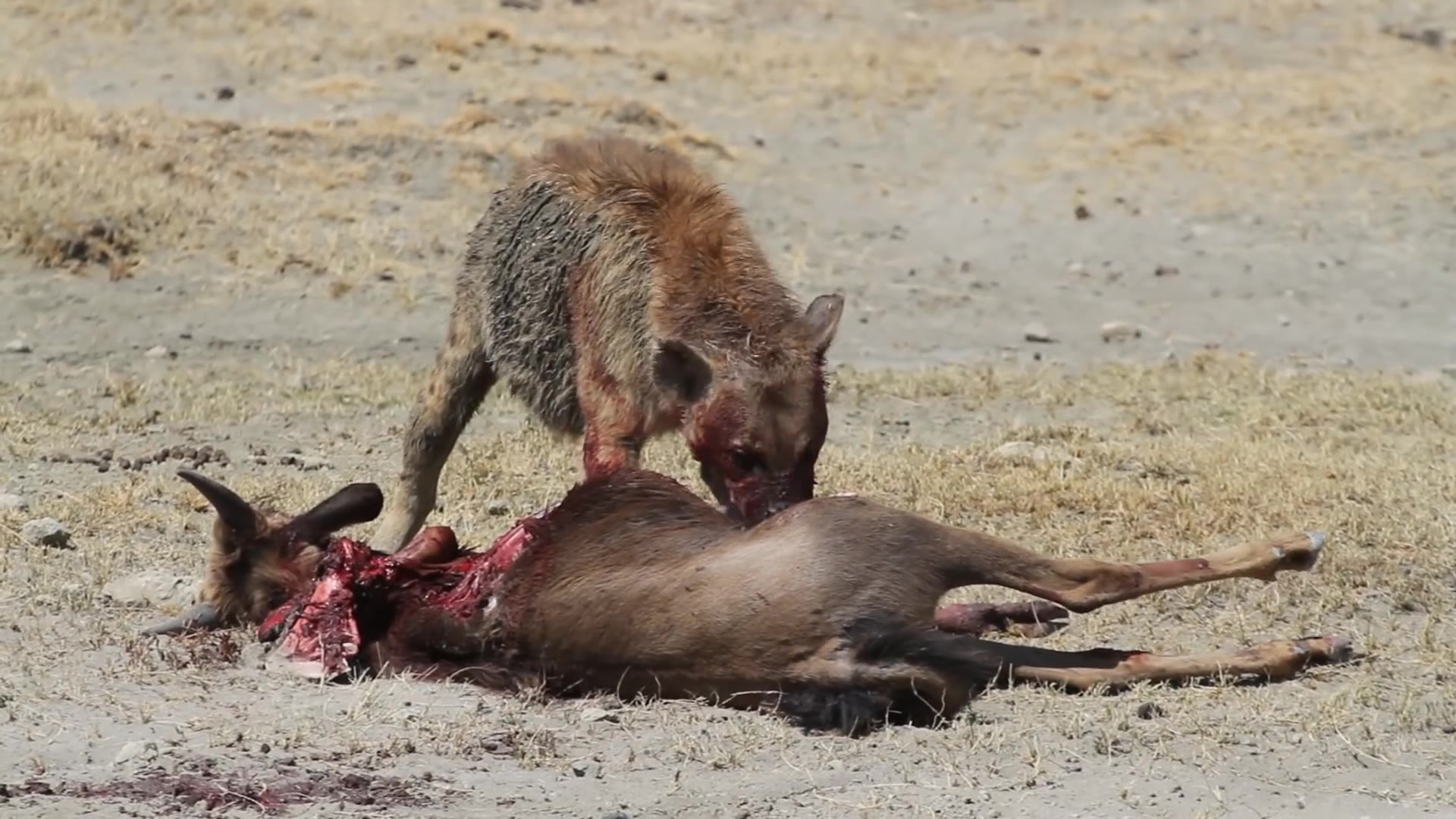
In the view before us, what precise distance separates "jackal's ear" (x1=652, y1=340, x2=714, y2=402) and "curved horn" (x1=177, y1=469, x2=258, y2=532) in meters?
1.34

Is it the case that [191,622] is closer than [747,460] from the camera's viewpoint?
Yes

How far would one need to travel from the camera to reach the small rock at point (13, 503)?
759 centimetres

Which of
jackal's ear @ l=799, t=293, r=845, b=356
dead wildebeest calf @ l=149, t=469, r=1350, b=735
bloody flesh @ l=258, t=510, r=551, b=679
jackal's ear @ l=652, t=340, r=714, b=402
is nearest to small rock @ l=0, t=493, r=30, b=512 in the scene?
dead wildebeest calf @ l=149, t=469, r=1350, b=735

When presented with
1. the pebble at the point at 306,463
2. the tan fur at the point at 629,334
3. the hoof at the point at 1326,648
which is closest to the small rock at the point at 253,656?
the tan fur at the point at 629,334

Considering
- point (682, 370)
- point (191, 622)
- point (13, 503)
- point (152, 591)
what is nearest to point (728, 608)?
point (682, 370)

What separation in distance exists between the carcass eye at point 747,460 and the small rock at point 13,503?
2918 millimetres

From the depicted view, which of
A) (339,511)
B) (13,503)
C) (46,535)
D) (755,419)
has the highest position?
(755,419)

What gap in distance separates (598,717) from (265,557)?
1423 mm

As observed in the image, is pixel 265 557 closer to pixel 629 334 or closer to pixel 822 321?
pixel 629 334

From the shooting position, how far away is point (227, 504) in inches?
239

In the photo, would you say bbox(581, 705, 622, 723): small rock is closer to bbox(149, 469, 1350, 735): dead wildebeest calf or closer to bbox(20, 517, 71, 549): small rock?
bbox(149, 469, 1350, 735): dead wildebeest calf

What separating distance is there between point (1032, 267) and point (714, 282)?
7.95 meters

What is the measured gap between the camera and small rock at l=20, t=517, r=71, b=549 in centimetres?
707

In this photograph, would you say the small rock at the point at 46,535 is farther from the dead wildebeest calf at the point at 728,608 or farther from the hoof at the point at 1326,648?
the hoof at the point at 1326,648
